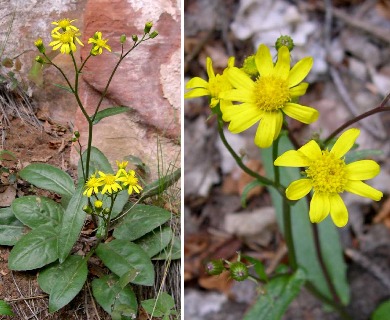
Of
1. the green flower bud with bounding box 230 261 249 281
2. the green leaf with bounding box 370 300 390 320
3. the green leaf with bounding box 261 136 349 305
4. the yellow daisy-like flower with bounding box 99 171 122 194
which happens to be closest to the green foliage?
the green flower bud with bounding box 230 261 249 281

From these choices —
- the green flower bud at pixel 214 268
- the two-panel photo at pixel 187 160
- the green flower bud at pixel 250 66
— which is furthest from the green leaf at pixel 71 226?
the green flower bud at pixel 250 66

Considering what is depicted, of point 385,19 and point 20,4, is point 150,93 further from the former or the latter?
point 385,19

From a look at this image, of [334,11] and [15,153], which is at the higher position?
[334,11]

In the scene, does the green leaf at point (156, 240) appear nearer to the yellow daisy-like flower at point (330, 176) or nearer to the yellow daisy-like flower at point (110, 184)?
the yellow daisy-like flower at point (110, 184)

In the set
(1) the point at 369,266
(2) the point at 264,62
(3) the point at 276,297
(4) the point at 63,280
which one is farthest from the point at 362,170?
(1) the point at 369,266

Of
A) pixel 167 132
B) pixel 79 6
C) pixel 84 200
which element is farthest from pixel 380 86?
pixel 84 200

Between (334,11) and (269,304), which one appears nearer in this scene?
(269,304)

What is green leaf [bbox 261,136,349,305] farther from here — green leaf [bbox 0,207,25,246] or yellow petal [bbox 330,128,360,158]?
green leaf [bbox 0,207,25,246]
